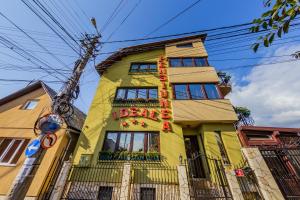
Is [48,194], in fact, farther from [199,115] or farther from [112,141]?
[199,115]

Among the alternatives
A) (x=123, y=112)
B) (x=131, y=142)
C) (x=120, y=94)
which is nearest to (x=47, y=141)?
(x=131, y=142)

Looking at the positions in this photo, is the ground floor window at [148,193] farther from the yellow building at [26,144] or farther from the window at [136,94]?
the window at [136,94]

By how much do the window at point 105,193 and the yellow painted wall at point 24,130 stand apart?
3.28m

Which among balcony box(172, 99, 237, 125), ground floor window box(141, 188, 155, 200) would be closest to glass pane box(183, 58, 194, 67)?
balcony box(172, 99, 237, 125)

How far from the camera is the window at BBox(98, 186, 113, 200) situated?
8.10m

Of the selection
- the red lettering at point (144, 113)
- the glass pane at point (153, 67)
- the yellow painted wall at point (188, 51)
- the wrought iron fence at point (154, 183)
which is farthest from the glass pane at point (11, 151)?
the yellow painted wall at point (188, 51)

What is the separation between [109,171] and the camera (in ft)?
29.5

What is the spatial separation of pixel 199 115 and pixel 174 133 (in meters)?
2.49

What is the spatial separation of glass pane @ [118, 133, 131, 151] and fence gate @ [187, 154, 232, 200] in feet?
14.9

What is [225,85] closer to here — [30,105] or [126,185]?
[126,185]

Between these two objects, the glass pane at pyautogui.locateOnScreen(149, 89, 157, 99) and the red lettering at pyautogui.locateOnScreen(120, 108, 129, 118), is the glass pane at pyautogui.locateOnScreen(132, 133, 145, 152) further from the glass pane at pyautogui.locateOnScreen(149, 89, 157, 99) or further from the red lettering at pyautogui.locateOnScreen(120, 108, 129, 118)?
the glass pane at pyautogui.locateOnScreen(149, 89, 157, 99)

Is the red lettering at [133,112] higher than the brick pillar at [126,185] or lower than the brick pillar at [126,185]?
higher

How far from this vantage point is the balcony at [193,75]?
1311cm

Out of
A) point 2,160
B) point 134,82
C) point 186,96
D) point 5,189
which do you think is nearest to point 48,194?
point 5,189
